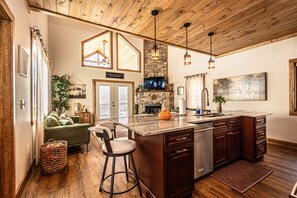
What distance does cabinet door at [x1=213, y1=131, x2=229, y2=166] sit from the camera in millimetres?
2365

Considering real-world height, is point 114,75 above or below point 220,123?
above

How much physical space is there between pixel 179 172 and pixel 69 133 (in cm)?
258

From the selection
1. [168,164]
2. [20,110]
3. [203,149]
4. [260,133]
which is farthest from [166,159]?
[260,133]

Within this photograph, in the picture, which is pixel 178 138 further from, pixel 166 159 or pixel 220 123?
pixel 220 123

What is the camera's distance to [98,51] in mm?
6922

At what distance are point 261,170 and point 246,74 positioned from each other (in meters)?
2.91

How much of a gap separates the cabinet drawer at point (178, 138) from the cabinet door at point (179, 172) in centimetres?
7

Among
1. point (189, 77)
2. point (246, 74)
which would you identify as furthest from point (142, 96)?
point (246, 74)

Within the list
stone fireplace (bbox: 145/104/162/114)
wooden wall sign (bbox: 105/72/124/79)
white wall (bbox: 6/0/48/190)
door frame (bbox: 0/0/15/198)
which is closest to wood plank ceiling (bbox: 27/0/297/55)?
white wall (bbox: 6/0/48/190)

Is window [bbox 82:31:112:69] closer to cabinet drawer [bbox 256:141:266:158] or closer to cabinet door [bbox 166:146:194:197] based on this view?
cabinet door [bbox 166:146:194:197]

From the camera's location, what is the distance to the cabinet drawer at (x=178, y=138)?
161cm

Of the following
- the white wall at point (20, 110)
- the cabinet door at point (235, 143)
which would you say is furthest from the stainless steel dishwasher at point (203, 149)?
the white wall at point (20, 110)

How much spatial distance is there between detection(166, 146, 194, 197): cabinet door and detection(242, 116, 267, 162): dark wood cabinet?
165 cm

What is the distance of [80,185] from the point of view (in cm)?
211
